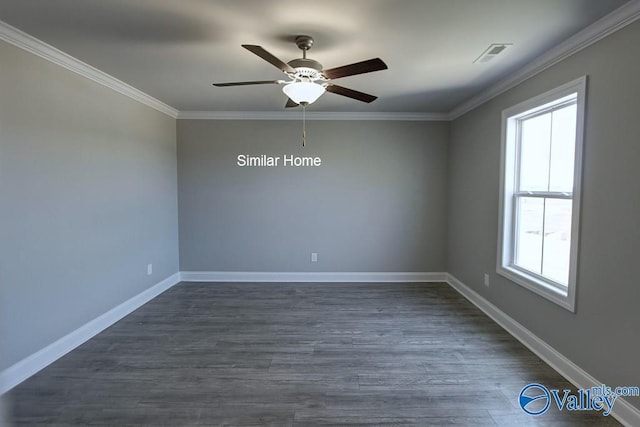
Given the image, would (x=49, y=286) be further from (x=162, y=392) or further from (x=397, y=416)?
(x=397, y=416)

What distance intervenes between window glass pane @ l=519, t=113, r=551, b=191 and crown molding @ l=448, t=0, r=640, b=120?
404 mm

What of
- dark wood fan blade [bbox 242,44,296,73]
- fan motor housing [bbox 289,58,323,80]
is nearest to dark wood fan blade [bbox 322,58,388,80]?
fan motor housing [bbox 289,58,323,80]

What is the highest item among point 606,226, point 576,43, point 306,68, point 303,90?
point 576,43

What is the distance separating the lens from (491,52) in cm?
255

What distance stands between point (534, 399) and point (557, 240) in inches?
49.7

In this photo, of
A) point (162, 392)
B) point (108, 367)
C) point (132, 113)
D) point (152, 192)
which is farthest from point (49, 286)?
point (132, 113)

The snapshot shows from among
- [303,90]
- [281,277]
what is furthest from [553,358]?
[281,277]

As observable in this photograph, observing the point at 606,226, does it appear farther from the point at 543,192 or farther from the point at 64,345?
the point at 64,345

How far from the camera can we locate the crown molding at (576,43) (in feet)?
6.17

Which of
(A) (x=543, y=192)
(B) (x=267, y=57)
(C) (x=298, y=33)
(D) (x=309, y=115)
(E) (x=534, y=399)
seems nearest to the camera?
(B) (x=267, y=57)

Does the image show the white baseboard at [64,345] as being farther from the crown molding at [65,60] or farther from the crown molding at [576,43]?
the crown molding at [576,43]

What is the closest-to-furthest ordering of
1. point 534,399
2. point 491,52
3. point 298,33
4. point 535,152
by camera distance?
point 534,399, point 298,33, point 491,52, point 535,152

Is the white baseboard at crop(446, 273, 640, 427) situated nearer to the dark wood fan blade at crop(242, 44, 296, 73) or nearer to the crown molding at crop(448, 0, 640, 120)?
the crown molding at crop(448, 0, 640, 120)

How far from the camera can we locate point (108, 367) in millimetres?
2504
